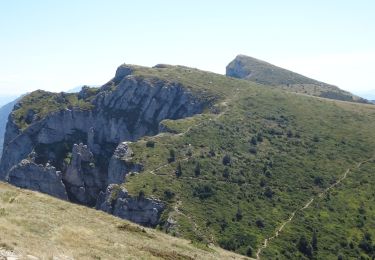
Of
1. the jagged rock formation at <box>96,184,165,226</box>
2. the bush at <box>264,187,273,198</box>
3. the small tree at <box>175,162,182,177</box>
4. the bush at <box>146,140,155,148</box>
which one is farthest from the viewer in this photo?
the bush at <box>146,140,155,148</box>

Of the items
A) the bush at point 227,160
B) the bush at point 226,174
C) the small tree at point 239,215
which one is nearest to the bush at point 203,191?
the bush at point 226,174

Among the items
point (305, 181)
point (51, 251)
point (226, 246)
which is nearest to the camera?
point (51, 251)

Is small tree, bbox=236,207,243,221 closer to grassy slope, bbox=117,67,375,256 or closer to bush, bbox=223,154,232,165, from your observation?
grassy slope, bbox=117,67,375,256

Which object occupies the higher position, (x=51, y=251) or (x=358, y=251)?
(x=51, y=251)

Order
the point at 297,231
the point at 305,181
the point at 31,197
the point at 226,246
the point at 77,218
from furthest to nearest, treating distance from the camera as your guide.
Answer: the point at 305,181 < the point at 297,231 < the point at 226,246 < the point at 31,197 < the point at 77,218

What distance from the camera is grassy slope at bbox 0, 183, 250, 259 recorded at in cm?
3706

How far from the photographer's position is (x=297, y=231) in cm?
14325

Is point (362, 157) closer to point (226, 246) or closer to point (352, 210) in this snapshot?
point (352, 210)

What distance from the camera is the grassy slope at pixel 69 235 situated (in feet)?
122

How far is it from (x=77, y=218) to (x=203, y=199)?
10882 cm

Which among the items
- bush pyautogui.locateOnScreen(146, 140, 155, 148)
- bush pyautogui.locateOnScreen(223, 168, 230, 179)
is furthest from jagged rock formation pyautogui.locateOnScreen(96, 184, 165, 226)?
bush pyautogui.locateOnScreen(146, 140, 155, 148)

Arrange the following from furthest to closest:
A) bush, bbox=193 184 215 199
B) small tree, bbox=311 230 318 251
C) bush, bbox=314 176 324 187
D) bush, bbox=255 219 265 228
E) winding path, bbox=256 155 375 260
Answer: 1. bush, bbox=314 176 324 187
2. bush, bbox=193 184 215 199
3. bush, bbox=255 219 265 228
4. small tree, bbox=311 230 318 251
5. winding path, bbox=256 155 375 260

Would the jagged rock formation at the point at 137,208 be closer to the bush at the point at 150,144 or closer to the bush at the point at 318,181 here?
the bush at the point at 150,144

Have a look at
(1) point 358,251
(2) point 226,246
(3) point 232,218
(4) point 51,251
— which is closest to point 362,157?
(1) point 358,251
